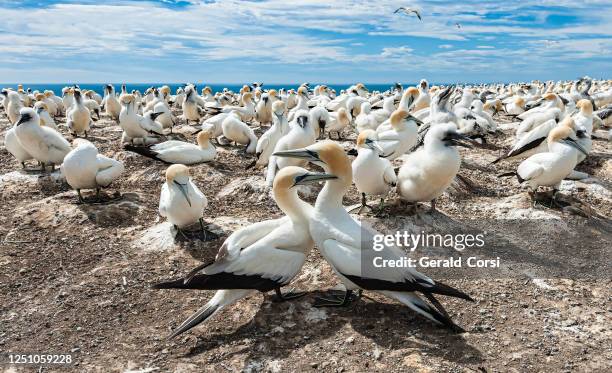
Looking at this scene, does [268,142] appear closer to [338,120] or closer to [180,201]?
[180,201]

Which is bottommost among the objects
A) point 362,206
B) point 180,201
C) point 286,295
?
point 286,295

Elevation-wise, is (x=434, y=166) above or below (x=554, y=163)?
above

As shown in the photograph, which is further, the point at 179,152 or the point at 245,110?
the point at 245,110

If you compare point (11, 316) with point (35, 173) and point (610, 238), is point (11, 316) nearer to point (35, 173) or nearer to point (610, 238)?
point (35, 173)

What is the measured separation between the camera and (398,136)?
831cm

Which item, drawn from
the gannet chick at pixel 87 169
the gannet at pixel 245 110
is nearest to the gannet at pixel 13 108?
the gannet at pixel 245 110

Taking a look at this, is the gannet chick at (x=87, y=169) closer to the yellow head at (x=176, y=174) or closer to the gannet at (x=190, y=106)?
the yellow head at (x=176, y=174)

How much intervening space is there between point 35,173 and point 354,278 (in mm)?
7313

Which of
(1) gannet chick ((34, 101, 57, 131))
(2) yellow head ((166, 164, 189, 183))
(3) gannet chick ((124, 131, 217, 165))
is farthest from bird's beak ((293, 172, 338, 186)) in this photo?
(1) gannet chick ((34, 101, 57, 131))

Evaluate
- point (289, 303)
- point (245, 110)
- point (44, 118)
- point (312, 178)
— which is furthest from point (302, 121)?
point (245, 110)

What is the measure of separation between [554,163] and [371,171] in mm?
2481

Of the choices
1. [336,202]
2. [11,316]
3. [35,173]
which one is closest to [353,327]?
[336,202]

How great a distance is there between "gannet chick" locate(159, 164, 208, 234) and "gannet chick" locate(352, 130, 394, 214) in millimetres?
1929

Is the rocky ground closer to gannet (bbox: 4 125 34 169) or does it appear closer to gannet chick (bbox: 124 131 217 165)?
gannet chick (bbox: 124 131 217 165)
